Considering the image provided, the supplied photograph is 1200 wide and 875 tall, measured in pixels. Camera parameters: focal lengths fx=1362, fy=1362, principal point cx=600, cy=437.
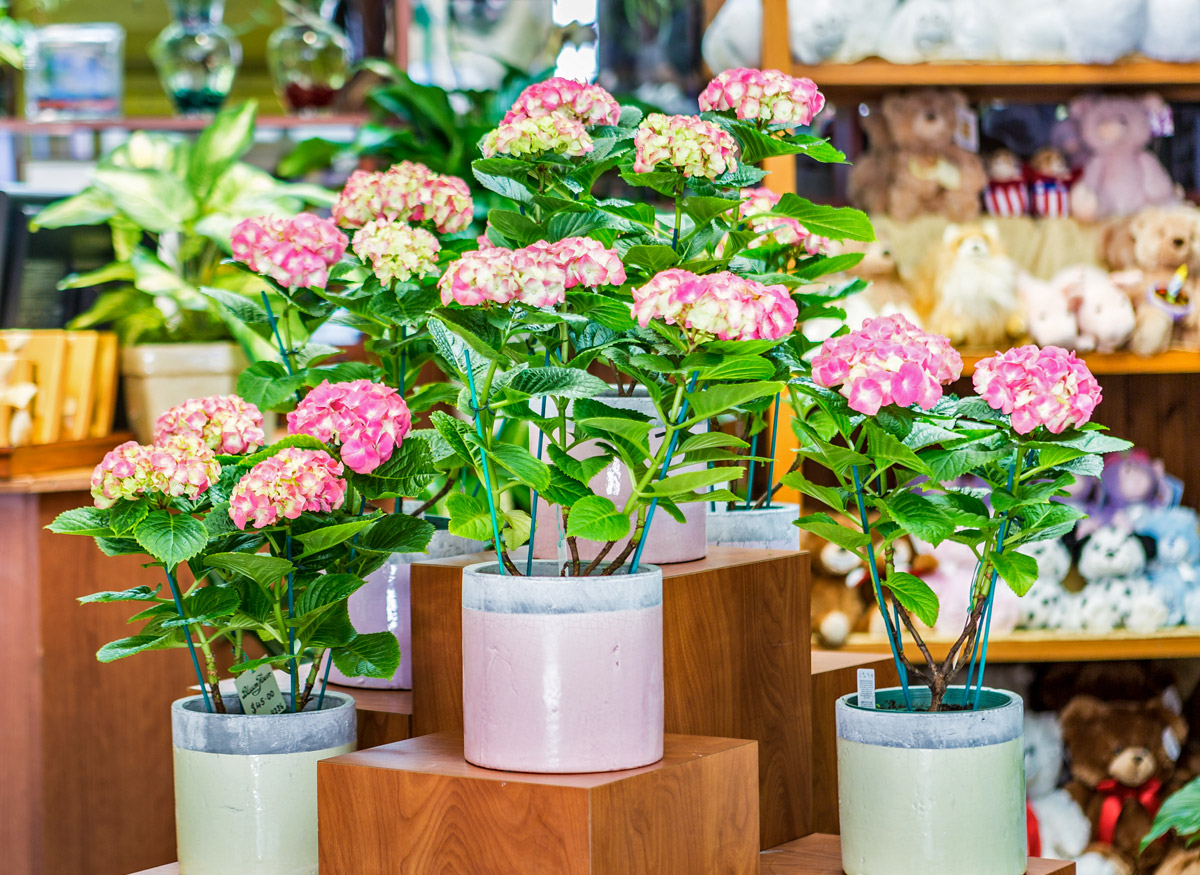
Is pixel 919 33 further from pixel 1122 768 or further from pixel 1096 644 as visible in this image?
pixel 1122 768

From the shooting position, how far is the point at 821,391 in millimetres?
916

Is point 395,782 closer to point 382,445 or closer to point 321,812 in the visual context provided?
point 321,812

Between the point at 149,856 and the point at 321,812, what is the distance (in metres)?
1.12

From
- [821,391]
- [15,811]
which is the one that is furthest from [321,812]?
[15,811]

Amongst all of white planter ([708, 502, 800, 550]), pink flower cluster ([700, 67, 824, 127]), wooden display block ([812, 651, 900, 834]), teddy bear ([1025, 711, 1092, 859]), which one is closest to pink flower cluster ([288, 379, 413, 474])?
pink flower cluster ([700, 67, 824, 127])

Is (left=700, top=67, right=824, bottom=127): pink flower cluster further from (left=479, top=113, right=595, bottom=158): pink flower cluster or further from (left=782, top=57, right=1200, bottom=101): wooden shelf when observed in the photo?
(left=782, top=57, right=1200, bottom=101): wooden shelf

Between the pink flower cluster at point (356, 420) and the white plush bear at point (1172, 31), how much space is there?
1.59 metres

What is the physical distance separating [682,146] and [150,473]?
0.41 m

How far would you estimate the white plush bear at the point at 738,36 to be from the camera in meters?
2.06

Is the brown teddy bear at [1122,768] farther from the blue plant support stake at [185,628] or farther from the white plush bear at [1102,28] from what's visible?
the blue plant support stake at [185,628]

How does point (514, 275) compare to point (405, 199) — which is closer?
point (514, 275)

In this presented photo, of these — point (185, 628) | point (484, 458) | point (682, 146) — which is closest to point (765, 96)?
point (682, 146)

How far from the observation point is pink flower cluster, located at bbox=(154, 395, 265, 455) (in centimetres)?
95

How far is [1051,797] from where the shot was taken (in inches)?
85.4
